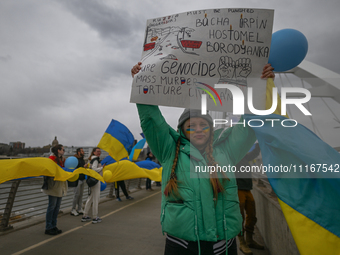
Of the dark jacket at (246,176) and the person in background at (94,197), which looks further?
the person in background at (94,197)

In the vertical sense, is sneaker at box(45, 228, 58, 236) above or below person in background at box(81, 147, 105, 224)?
below

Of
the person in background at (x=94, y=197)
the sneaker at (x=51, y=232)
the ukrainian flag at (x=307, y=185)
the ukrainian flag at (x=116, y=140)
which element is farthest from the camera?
the ukrainian flag at (x=116, y=140)

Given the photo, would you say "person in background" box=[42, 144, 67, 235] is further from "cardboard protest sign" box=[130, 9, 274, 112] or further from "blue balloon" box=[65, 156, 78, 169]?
"cardboard protest sign" box=[130, 9, 274, 112]

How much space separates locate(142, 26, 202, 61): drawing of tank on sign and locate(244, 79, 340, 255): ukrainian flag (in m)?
1.07

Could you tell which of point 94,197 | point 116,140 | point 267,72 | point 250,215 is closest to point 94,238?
point 94,197

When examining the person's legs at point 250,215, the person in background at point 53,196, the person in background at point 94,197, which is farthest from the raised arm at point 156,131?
the person in background at point 94,197

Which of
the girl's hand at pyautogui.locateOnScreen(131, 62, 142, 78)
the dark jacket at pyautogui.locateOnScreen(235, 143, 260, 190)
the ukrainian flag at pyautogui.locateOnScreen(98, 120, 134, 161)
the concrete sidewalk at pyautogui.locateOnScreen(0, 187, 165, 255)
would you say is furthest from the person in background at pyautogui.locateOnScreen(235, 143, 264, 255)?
the ukrainian flag at pyautogui.locateOnScreen(98, 120, 134, 161)

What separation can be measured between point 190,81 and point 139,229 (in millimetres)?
4652

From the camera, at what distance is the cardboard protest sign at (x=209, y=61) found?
7.04ft

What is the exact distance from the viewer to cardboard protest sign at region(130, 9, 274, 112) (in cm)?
215

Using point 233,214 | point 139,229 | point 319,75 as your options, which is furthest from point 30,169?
point 319,75

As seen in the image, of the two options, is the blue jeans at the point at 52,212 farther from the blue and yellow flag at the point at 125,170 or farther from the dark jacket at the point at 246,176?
the dark jacket at the point at 246,176

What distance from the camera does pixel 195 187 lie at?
6.05 feet

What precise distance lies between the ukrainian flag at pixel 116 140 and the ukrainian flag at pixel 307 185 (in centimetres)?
516
